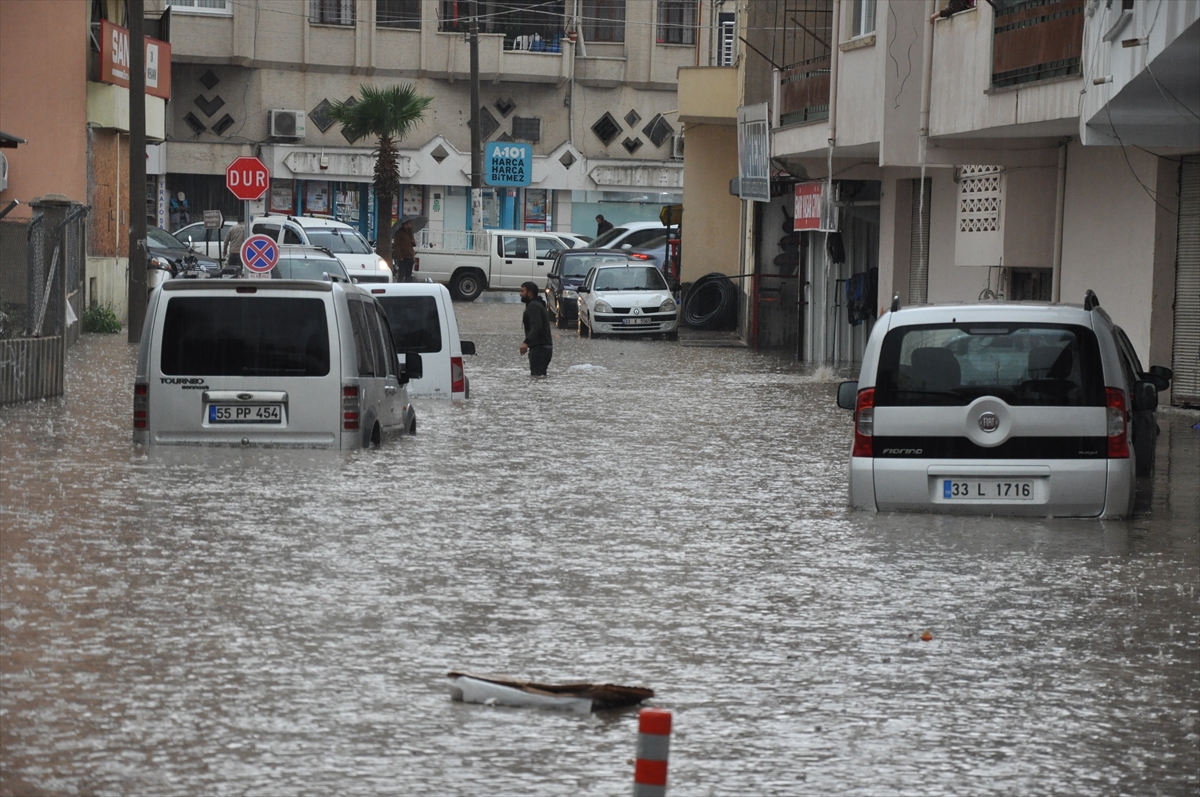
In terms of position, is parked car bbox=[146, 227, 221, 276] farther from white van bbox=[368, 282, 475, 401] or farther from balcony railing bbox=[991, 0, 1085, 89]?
balcony railing bbox=[991, 0, 1085, 89]

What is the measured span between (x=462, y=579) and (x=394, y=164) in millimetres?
45347

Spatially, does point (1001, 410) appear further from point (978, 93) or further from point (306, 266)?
point (306, 266)

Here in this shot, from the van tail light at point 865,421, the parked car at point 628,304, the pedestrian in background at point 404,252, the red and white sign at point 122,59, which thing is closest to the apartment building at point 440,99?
the pedestrian in background at point 404,252

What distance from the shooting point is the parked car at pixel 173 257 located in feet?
133

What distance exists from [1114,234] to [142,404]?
1205 centimetres

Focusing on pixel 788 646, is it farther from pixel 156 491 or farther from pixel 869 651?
pixel 156 491

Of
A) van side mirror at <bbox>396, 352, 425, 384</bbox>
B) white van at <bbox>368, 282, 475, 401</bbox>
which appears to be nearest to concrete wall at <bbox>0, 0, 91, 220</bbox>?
white van at <bbox>368, 282, 475, 401</bbox>

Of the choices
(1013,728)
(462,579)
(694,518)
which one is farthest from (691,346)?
(1013,728)

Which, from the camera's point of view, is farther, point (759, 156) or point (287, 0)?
point (287, 0)

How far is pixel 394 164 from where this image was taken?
54125 millimetres

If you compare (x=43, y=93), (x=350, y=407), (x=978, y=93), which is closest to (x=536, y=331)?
(x=978, y=93)

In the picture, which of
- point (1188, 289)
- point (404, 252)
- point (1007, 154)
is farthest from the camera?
point (404, 252)

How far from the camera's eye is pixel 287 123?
199 feet

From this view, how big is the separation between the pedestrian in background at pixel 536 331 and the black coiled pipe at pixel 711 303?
53.7 feet
